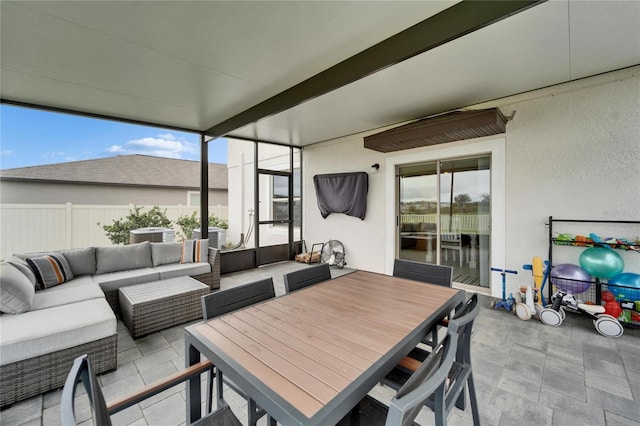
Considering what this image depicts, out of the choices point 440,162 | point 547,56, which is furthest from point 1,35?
point 440,162

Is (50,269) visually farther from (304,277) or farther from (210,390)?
(304,277)

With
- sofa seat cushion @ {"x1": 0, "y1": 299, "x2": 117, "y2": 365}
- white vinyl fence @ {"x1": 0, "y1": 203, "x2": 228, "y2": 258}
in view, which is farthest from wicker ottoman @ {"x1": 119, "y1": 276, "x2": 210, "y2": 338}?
white vinyl fence @ {"x1": 0, "y1": 203, "x2": 228, "y2": 258}

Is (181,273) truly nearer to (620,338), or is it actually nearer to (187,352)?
(187,352)

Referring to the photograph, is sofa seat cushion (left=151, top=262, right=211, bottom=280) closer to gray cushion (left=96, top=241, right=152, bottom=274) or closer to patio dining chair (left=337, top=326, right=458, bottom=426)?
gray cushion (left=96, top=241, right=152, bottom=274)

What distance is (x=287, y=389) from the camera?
89cm

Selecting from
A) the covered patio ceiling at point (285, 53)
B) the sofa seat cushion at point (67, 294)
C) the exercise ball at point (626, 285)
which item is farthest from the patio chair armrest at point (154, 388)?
the exercise ball at point (626, 285)

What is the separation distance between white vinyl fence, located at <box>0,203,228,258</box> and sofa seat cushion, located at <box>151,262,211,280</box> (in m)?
1.72

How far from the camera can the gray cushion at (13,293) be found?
7.10 ft

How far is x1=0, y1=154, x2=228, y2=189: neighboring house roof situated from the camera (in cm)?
593

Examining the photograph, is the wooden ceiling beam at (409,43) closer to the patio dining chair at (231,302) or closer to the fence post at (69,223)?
the patio dining chair at (231,302)

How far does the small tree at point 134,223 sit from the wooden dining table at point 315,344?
4.62 meters

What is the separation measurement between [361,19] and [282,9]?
62cm

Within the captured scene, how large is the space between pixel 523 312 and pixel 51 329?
4.58 metres

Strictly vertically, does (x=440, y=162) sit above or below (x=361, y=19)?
below
